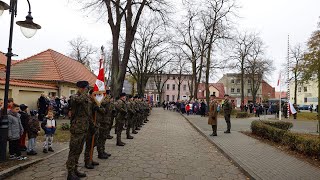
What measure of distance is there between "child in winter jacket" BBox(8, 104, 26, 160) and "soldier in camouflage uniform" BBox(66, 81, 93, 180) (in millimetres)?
2318

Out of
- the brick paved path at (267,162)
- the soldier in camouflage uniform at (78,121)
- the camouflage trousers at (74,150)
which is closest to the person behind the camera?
the camouflage trousers at (74,150)

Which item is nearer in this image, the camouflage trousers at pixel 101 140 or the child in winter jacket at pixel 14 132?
the child in winter jacket at pixel 14 132

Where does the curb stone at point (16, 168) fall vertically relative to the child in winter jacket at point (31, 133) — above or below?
below

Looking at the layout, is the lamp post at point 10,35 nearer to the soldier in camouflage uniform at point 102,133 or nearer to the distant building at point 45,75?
the soldier in camouflage uniform at point 102,133

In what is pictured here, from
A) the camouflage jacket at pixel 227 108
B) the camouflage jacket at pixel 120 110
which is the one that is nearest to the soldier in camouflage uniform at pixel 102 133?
the camouflage jacket at pixel 120 110

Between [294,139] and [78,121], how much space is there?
7521 millimetres

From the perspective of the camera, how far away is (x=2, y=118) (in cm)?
768

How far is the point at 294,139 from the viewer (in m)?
10.6

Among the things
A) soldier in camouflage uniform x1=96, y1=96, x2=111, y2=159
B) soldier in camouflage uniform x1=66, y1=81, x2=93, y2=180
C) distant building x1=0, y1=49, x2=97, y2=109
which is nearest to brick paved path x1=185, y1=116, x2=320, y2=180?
soldier in camouflage uniform x1=96, y1=96, x2=111, y2=159

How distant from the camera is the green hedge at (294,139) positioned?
938 centimetres

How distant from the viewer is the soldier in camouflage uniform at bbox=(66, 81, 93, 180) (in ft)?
21.0

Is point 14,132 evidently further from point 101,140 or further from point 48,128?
point 101,140

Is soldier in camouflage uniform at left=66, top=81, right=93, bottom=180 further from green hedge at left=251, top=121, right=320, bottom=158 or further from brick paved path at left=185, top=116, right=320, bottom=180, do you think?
green hedge at left=251, top=121, right=320, bottom=158

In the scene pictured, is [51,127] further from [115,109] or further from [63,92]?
[63,92]
